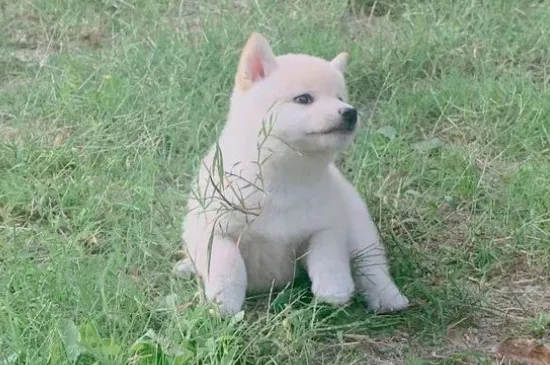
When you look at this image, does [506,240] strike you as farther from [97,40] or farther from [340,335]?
[97,40]

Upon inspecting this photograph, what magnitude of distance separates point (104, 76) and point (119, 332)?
6.93 feet

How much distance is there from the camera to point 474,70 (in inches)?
199

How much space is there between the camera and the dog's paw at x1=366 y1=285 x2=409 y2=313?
3195mm

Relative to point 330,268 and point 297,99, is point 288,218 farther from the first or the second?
point 297,99

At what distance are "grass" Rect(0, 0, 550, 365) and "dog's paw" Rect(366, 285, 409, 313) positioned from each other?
4 cm

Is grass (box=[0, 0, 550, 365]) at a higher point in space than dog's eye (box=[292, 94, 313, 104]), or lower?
lower

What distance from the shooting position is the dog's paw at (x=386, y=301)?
3.20m

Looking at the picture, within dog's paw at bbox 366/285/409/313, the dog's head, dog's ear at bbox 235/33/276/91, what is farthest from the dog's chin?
dog's paw at bbox 366/285/409/313

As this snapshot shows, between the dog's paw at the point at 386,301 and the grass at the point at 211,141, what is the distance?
1.6 inches

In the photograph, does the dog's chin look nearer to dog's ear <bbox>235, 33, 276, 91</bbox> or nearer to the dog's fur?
the dog's fur

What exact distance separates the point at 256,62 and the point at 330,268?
64 cm

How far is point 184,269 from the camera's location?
11.0 feet

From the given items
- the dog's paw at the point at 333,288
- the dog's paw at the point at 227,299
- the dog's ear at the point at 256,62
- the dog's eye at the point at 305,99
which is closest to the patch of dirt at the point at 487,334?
the dog's paw at the point at 333,288

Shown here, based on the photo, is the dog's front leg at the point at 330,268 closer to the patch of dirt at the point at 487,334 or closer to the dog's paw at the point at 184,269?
the patch of dirt at the point at 487,334
